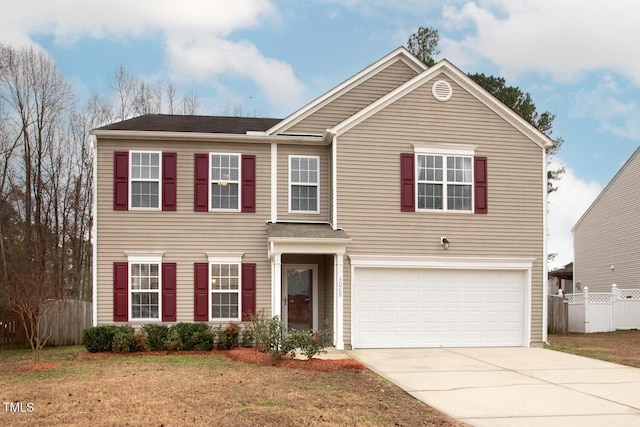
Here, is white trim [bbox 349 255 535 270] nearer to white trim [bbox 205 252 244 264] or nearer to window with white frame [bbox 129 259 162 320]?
white trim [bbox 205 252 244 264]

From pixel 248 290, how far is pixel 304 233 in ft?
7.61

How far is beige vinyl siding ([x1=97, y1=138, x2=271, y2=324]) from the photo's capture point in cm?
1769

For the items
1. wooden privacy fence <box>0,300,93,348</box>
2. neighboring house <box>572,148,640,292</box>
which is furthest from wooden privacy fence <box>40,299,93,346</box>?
neighboring house <box>572,148,640,292</box>

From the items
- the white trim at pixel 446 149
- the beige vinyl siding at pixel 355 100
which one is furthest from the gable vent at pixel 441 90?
the beige vinyl siding at pixel 355 100

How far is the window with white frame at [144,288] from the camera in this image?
57.5 feet

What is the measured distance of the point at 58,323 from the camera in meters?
20.5

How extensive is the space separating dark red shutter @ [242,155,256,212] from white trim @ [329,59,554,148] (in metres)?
2.45

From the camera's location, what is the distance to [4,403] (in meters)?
10.1

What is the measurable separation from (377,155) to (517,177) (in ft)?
13.8

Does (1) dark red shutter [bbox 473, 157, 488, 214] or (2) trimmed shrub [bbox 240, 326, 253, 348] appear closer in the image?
(2) trimmed shrub [bbox 240, 326, 253, 348]

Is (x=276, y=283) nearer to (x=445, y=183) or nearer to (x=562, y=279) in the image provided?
(x=445, y=183)

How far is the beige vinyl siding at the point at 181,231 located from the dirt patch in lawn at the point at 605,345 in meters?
8.71

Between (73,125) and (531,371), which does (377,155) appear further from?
(73,125)

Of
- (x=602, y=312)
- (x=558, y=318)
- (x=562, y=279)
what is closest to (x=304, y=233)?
(x=558, y=318)
